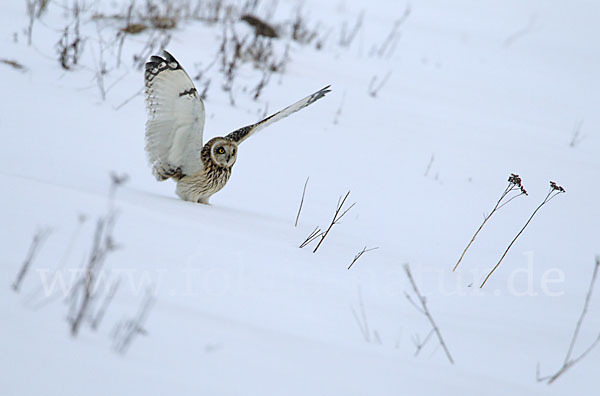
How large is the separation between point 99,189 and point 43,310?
1.42m

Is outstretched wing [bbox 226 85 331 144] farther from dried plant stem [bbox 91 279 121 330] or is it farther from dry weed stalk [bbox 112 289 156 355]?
dry weed stalk [bbox 112 289 156 355]

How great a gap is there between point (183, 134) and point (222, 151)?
0.24 m

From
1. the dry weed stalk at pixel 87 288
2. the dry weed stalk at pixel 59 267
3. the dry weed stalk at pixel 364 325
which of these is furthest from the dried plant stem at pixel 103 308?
the dry weed stalk at pixel 364 325

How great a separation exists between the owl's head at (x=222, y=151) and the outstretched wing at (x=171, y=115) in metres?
Result: 0.07

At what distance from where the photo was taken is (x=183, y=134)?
315cm

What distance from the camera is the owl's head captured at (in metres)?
3.25

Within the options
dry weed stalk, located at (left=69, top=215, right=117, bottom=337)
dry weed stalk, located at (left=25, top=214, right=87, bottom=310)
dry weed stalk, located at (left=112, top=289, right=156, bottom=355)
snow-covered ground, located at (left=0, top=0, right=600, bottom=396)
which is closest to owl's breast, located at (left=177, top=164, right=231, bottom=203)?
snow-covered ground, located at (left=0, top=0, right=600, bottom=396)

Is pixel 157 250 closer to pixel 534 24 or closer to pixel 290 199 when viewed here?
pixel 290 199

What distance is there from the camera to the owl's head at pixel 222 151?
128 inches

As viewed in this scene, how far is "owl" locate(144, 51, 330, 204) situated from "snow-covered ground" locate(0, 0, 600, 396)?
0.22 metres

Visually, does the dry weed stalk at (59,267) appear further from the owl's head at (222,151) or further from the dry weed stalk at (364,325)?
the owl's head at (222,151)

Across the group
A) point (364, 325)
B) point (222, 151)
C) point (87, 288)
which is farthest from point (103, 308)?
point (222, 151)

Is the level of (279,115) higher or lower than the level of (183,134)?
higher

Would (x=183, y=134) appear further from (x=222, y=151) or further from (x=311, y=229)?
(x=311, y=229)
